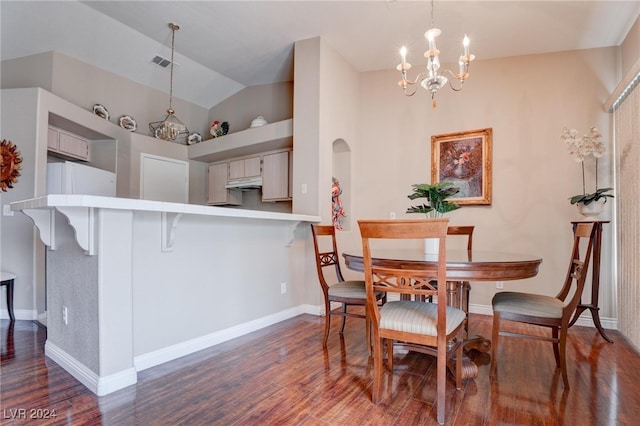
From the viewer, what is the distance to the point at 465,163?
12.6 ft

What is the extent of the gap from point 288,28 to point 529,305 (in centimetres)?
343

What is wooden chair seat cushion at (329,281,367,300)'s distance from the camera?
257 cm

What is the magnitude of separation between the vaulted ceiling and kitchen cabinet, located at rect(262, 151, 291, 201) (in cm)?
122

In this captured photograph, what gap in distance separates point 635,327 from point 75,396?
4031 mm

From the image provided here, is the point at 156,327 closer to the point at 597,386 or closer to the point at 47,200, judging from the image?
the point at 47,200

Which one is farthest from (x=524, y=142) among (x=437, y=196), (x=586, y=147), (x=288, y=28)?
(x=288, y=28)

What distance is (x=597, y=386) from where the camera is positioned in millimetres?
1996

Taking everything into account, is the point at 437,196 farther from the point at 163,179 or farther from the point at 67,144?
the point at 67,144

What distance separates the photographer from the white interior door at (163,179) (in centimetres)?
497

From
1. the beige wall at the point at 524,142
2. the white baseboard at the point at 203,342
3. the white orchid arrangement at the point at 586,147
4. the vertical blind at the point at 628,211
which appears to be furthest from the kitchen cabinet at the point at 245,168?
the vertical blind at the point at 628,211

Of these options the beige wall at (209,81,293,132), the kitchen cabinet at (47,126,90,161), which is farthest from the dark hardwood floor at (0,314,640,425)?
the beige wall at (209,81,293,132)

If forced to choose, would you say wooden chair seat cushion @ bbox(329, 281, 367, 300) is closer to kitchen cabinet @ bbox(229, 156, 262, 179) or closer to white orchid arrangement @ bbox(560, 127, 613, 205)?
white orchid arrangement @ bbox(560, 127, 613, 205)

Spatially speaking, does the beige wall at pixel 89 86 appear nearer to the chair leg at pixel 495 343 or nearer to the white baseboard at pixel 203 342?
the white baseboard at pixel 203 342

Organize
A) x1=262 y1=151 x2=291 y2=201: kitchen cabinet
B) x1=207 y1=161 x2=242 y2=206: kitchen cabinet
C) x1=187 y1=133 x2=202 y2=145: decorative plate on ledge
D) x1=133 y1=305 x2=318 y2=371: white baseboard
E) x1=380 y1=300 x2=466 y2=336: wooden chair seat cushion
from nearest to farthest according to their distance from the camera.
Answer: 1. x1=380 y1=300 x2=466 y2=336: wooden chair seat cushion
2. x1=133 y1=305 x2=318 y2=371: white baseboard
3. x1=262 y1=151 x2=291 y2=201: kitchen cabinet
4. x1=207 y1=161 x2=242 y2=206: kitchen cabinet
5. x1=187 y1=133 x2=202 y2=145: decorative plate on ledge
